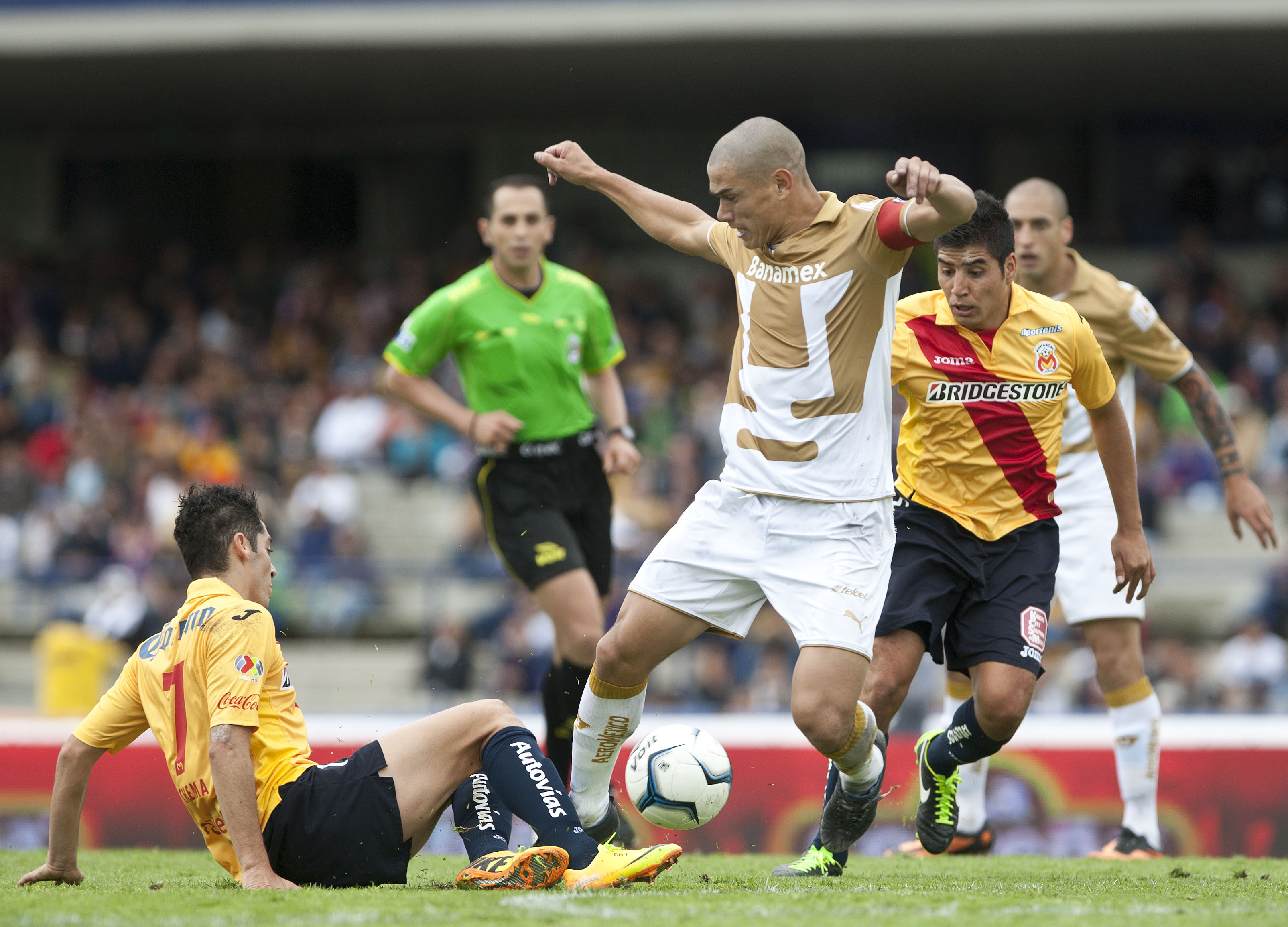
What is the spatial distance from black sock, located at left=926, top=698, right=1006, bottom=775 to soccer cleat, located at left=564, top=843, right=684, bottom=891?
4.45 ft

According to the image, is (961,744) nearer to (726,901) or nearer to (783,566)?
(783,566)

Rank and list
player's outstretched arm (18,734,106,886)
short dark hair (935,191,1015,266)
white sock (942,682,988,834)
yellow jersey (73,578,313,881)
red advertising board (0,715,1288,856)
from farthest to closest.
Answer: red advertising board (0,715,1288,856) < white sock (942,682,988,834) < short dark hair (935,191,1015,266) < player's outstretched arm (18,734,106,886) < yellow jersey (73,578,313,881)

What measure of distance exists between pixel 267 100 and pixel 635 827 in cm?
1431

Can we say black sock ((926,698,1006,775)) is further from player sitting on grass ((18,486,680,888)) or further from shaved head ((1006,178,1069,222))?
shaved head ((1006,178,1069,222))

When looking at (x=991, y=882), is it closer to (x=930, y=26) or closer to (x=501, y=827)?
(x=501, y=827)

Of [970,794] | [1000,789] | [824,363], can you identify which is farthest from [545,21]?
[824,363]

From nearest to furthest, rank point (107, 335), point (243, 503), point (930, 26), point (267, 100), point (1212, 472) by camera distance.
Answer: point (243, 503)
point (1212, 472)
point (930, 26)
point (107, 335)
point (267, 100)

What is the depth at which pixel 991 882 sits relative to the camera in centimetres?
541

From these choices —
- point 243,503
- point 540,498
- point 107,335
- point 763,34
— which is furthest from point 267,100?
point 243,503

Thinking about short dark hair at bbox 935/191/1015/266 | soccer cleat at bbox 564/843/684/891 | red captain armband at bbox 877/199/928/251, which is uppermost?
short dark hair at bbox 935/191/1015/266

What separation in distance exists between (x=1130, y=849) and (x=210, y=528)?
14.9 feet

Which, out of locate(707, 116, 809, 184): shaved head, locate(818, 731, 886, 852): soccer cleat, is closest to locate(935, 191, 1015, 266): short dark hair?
locate(707, 116, 809, 184): shaved head

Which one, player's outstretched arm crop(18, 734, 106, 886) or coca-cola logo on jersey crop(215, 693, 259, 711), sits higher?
coca-cola logo on jersey crop(215, 693, 259, 711)

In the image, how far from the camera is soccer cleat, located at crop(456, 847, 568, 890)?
461 cm
